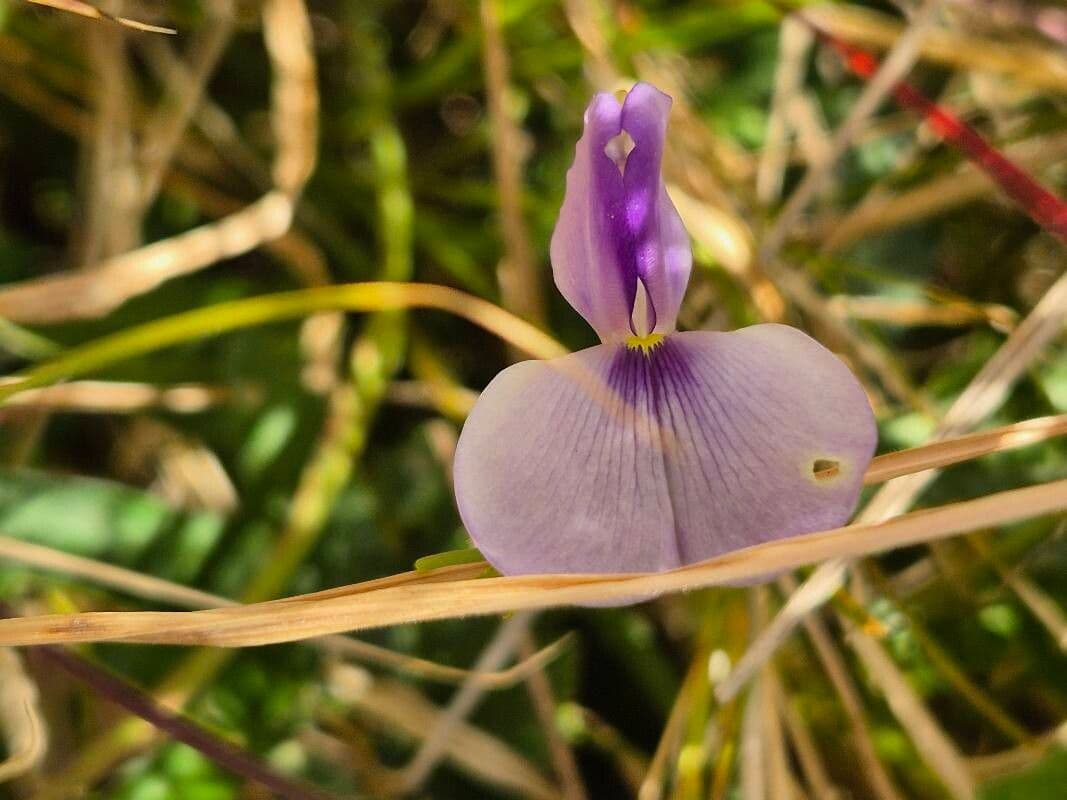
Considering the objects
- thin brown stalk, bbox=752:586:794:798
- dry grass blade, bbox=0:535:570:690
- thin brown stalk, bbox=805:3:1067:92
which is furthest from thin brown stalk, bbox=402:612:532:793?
thin brown stalk, bbox=805:3:1067:92

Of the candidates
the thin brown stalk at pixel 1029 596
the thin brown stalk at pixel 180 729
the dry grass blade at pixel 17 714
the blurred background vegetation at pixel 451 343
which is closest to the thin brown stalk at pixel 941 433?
the blurred background vegetation at pixel 451 343

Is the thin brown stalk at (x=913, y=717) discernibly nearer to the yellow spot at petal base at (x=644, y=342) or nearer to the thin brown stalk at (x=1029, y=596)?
the thin brown stalk at (x=1029, y=596)

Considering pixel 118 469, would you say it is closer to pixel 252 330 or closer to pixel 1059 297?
pixel 252 330

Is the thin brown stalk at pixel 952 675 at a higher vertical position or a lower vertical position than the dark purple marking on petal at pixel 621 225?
lower

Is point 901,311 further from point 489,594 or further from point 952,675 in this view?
point 489,594

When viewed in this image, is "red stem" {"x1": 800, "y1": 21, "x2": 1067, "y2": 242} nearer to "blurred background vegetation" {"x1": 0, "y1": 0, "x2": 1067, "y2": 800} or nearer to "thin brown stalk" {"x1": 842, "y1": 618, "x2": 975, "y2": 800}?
"blurred background vegetation" {"x1": 0, "y1": 0, "x2": 1067, "y2": 800}

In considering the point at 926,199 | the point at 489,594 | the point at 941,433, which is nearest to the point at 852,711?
the point at 941,433

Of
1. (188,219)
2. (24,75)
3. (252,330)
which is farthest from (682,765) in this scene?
(24,75)
